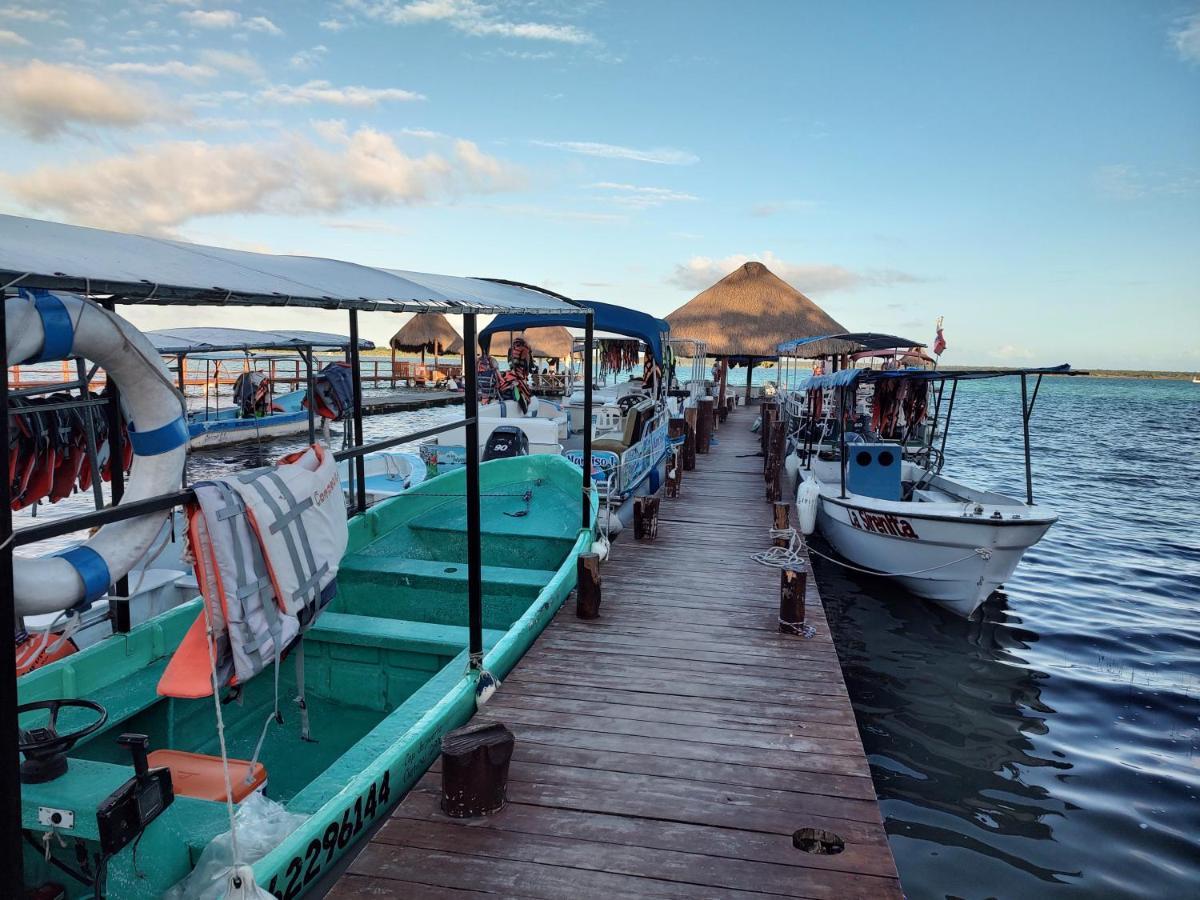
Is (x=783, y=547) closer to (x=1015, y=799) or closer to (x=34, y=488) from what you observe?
(x=1015, y=799)

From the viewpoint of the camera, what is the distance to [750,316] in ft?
108

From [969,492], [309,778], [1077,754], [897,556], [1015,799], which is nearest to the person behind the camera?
[309,778]

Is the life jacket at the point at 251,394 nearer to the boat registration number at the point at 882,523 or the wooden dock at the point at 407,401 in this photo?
the wooden dock at the point at 407,401

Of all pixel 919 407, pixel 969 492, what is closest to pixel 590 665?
pixel 969 492

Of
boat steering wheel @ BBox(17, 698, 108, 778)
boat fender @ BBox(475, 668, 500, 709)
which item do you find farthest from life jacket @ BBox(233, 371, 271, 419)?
boat steering wheel @ BBox(17, 698, 108, 778)

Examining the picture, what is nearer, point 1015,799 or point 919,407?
point 1015,799

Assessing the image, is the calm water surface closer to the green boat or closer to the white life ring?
the green boat

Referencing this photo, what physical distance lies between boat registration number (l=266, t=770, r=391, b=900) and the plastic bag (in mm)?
128

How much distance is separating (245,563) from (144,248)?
4.32 feet

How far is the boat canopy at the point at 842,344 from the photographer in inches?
755

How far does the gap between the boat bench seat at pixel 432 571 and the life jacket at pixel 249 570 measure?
11.6 ft

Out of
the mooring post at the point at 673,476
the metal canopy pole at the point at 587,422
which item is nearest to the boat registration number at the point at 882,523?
the mooring post at the point at 673,476

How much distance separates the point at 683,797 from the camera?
3.90 metres

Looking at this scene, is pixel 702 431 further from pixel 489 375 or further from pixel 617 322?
pixel 617 322
